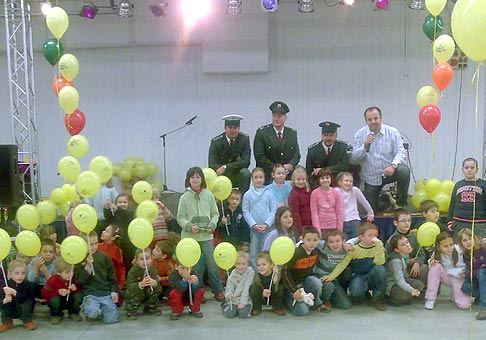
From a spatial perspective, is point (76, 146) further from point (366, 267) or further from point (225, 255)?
point (366, 267)

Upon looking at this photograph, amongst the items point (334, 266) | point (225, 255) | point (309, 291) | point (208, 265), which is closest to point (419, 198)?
point (334, 266)

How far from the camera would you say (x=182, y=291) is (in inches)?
184

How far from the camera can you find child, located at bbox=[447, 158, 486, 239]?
17.6 feet

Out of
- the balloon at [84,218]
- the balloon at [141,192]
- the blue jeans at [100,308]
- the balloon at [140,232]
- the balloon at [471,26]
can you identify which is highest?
the balloon at [471,26]

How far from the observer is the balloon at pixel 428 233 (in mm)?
5047

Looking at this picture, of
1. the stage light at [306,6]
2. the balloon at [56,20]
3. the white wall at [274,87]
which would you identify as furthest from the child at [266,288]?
the stage light at [306,6]

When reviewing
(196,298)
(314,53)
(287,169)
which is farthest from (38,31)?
(196,298)

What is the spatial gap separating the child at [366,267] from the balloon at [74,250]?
6.75 ft

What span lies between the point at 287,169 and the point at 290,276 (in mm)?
1493

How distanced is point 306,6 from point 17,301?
5577 mm

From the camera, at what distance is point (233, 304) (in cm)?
470

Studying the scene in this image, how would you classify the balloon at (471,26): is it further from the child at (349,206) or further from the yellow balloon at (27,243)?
the yellow balloon at (27,243)

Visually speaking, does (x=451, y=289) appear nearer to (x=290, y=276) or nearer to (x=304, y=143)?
(x=290, y=276)

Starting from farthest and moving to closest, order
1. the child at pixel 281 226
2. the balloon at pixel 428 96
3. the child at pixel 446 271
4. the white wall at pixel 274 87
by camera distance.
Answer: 1. the white wall at pixel 274 87
2. the balloon at pixel 428 96
3. the child at pixel 281 226
4. the child at pixel 446 271
